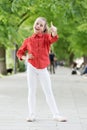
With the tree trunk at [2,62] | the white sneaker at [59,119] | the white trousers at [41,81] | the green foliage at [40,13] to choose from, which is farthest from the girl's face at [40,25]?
the tree trunk at [2,62]

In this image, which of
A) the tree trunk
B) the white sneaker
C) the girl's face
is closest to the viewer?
the girl's face

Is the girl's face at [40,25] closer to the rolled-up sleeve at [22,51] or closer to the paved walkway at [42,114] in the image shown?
the rolled-up sleeve at [22,51]

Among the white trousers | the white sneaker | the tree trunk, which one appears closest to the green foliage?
the tree trunk

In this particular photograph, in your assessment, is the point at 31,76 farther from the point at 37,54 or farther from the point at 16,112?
the point at 16,112

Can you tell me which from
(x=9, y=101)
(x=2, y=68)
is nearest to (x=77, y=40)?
(x=2, y=68)

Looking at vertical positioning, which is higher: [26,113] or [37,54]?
[37,54]

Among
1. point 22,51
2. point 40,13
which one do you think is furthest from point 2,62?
point 22,51

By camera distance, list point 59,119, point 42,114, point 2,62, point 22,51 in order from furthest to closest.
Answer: point 2,62
point 42,114
point 22,51
point 59,119

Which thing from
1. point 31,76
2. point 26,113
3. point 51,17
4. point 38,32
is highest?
point 38,32

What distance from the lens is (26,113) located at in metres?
11.9

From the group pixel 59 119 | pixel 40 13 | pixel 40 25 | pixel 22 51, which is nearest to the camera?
pixel 40 25

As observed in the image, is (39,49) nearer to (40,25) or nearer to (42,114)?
(40,25)

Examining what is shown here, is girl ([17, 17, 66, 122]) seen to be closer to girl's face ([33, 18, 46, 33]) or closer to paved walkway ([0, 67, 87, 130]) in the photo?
girl's face ([33, 18, 46, 33])

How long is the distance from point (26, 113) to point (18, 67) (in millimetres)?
39269
